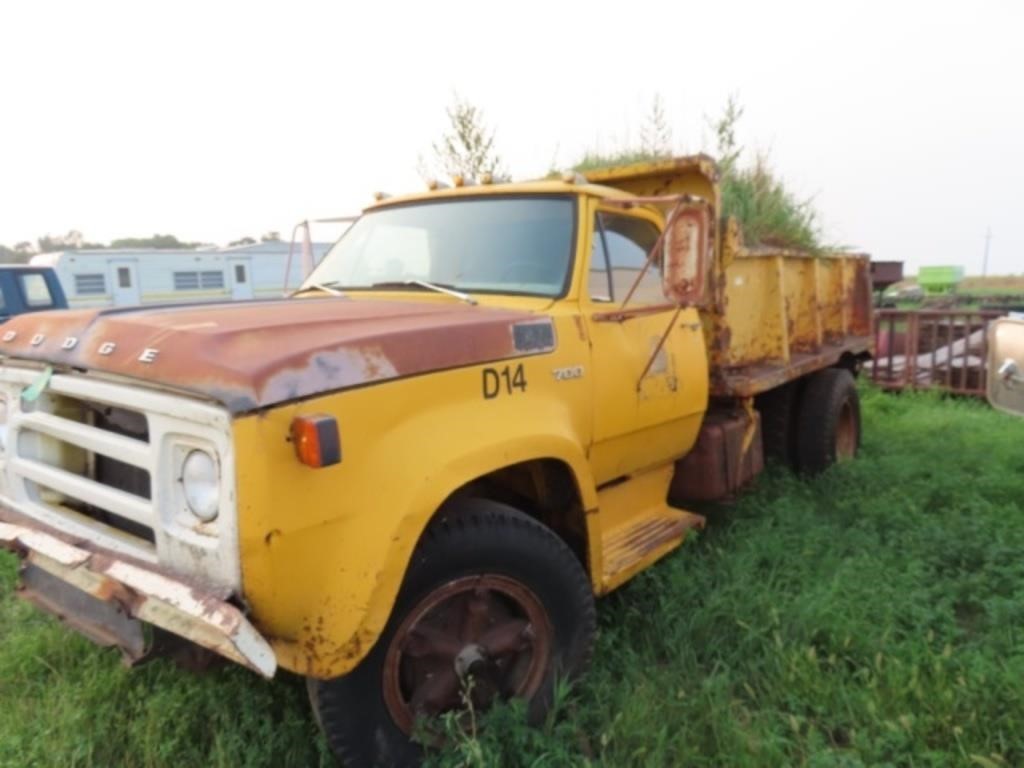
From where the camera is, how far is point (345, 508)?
211 centimetres

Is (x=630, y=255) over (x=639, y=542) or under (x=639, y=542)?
over

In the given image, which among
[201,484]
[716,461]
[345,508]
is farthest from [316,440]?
[716,461]

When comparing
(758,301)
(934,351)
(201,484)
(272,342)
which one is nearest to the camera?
(201,484)

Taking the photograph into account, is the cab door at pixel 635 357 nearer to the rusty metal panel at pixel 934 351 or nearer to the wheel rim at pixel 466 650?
the wheel rim at pixel 466 650

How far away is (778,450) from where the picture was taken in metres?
5.52

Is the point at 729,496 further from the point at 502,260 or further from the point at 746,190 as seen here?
the point at 746,190

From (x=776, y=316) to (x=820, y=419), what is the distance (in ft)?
3.19

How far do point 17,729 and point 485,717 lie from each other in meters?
1.72

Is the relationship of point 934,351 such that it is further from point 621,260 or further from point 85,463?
point 85,463

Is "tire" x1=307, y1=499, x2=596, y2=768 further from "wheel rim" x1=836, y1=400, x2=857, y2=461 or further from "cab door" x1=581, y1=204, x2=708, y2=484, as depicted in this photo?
"wheel rim" x1=836, y1=400, x2=857, y2=461

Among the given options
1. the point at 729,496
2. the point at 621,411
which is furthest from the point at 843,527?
the point at 621,411

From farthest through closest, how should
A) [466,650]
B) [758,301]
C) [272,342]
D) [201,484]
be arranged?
[758,301] < [466,650] < [272,342] < [201,484]

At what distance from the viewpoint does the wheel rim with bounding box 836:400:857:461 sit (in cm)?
599

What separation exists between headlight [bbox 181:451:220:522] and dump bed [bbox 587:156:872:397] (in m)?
2.55
